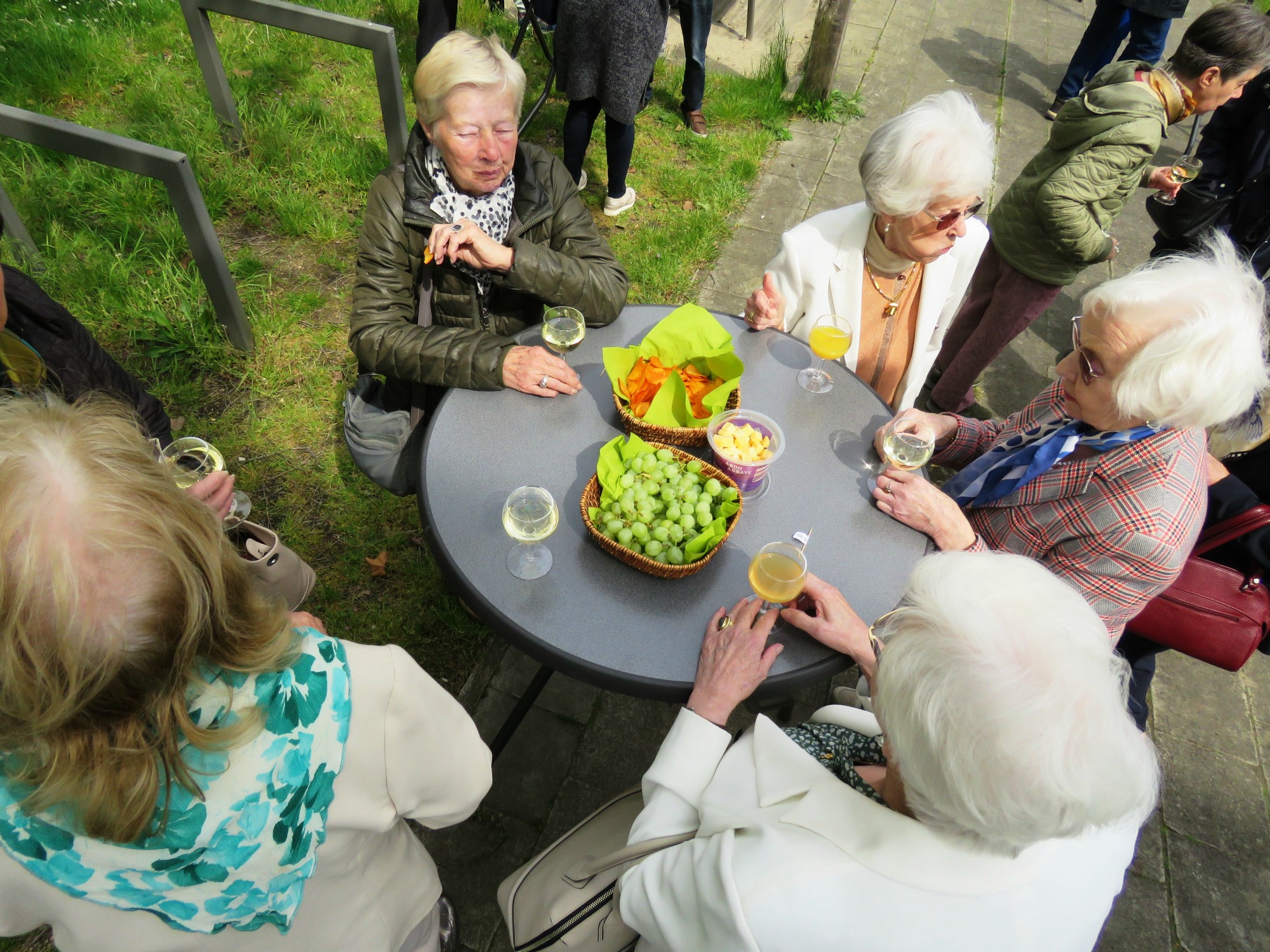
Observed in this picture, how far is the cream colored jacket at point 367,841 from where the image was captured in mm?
1198

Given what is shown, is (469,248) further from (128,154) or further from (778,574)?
(128,154)

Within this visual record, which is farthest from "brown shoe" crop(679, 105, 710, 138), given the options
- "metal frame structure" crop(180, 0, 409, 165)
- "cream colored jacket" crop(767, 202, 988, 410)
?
"cream colored jacket" crop(767, 202, 988, 410)

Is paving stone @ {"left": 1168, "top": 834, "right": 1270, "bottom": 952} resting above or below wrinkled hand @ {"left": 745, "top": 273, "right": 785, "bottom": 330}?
below

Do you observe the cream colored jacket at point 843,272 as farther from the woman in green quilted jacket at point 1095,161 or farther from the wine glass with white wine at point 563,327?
the wine glass with white wine at point 563,327

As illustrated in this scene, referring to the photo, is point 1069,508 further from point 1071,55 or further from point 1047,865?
point 1071,55

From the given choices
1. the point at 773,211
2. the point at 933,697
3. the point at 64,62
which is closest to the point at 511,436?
the point at 933,697

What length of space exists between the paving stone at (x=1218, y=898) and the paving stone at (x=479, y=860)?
87.9 inches

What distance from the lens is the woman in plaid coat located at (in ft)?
6.12

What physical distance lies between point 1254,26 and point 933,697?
12.3 feet

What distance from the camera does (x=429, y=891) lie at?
1.67m

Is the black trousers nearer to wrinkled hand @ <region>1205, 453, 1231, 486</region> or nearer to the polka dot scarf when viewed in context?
the polka dot scarf

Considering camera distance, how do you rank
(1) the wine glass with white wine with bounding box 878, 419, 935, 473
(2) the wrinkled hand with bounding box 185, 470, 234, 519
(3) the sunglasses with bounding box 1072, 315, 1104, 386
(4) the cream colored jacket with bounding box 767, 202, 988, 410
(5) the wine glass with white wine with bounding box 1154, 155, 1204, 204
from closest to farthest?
(2) the wrinkled hand with bounding box 185, 470, 234, 519, (3) the sunglasses with bounding box 1072, 315, 1104, 386, (1) the wine glass with white wine with bounding box 878, 419, 935, 473, (4) the cream colored jacket with bounding box 767, 202, 988, 410, (5) the wine glass with white wine with bounding box 1154, 155, 1204, 204

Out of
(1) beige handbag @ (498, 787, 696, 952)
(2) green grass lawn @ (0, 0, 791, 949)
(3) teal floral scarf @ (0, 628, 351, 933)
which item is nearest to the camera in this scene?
(3) teal floral scarf @ (0, 628, 351, 933)

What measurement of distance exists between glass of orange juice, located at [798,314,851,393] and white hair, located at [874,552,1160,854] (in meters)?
1.23
